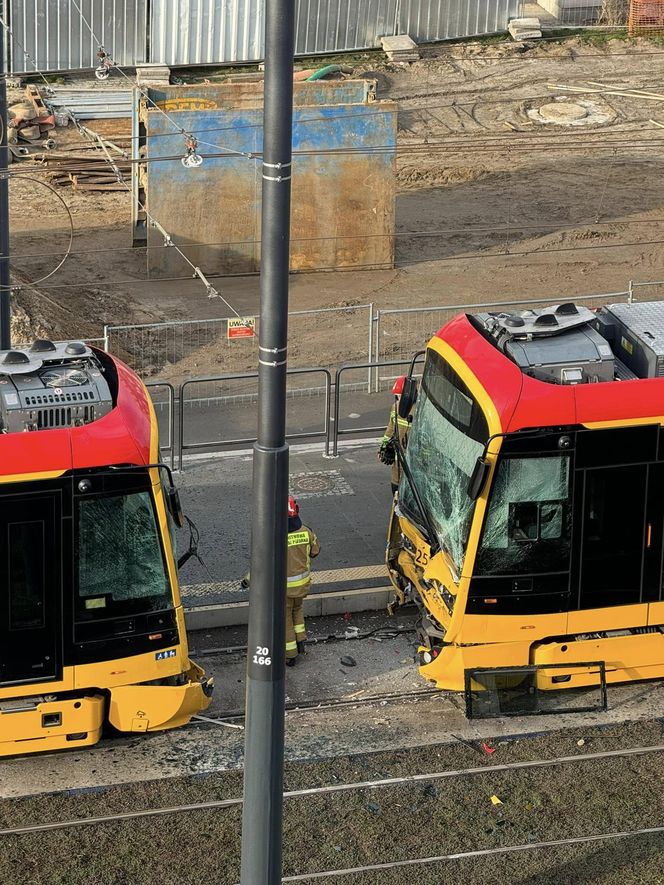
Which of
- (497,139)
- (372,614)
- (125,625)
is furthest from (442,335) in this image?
(497,139)

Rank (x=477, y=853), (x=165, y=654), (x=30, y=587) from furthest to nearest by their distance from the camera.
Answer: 1. (x=165, y=654)
2. (x=30, y=587)
3. (x=477, y=853)

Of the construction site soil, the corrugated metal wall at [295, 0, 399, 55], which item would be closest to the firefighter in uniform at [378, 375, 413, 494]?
the construction site soil

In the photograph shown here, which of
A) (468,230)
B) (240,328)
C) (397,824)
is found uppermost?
(240,328)

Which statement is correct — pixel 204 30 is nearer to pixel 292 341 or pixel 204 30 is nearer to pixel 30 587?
pixel 292 341

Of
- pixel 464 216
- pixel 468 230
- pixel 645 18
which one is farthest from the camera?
pixel 645 18

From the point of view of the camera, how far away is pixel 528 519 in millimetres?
11367

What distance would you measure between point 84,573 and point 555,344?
422cm

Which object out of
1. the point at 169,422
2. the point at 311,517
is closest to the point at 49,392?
the point at 311,517

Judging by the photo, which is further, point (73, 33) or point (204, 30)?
point (204, 30)

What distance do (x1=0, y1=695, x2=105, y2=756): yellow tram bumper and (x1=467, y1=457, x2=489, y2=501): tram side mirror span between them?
3.16 meters

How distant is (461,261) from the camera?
81.0ft

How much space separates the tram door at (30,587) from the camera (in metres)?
10.3

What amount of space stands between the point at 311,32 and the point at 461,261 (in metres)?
11.3

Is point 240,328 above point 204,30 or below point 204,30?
below
